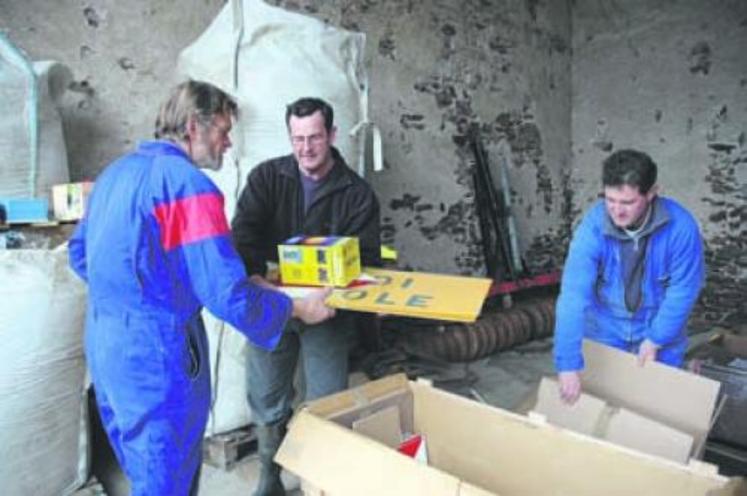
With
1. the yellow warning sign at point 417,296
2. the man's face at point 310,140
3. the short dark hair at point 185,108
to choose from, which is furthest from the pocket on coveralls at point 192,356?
the man's face at point 310,140

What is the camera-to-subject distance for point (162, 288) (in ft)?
4.44

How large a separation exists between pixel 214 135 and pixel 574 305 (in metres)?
1.21

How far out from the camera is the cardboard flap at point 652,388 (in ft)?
5.35

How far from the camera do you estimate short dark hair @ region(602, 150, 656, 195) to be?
5.92 ft

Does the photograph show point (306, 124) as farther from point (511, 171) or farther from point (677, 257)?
point (511, 171)

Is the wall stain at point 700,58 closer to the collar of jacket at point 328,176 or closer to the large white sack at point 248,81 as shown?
the large white sack at point 248,81

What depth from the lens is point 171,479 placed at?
56.3 inches

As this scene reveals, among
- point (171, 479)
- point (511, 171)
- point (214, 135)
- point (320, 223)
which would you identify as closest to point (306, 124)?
point (320, 223)

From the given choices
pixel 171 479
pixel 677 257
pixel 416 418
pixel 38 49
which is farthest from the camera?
pixel 38 49

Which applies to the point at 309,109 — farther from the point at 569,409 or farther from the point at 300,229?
the point at 569,409

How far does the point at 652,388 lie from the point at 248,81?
70.9 inches

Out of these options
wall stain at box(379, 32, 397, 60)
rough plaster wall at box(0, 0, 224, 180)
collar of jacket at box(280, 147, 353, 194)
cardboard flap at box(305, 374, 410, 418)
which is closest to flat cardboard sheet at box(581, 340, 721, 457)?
cardboard flap at box(305, 374, 410, 418)

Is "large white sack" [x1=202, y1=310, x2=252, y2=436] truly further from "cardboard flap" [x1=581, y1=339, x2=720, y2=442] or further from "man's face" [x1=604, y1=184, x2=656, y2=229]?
"man's face" [x1=604, y1=184, x2=656, y2=229]

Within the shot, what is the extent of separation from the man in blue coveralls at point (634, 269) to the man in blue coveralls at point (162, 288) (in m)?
1.02
